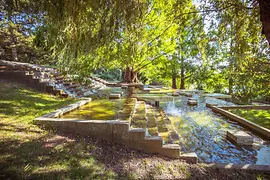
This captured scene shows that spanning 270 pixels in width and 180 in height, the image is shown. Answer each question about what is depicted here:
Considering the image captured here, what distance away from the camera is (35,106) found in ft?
14.8

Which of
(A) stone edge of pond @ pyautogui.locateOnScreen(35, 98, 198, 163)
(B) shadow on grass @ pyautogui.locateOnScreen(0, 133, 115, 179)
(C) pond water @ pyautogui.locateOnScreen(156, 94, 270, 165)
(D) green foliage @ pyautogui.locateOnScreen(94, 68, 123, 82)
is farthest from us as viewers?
(D) green foliage @ pyautogui.locateOnScreen(94, 68, 123, 82)

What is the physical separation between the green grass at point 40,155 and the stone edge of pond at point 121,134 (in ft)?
0.95

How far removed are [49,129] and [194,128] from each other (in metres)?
3.99

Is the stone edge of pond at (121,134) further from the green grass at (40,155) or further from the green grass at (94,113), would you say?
the green grass at (94,113)

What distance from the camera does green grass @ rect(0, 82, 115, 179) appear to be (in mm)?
2024

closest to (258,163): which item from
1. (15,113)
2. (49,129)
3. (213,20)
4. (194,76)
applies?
(213,20)

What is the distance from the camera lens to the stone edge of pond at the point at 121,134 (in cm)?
298

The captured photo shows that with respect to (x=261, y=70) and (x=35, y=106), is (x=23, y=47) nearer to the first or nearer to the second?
(x=35, y=106)

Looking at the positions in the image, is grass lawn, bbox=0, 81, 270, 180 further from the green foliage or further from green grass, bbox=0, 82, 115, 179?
the green foliage

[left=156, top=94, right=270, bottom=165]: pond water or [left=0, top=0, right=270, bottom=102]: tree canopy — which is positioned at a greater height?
[left=0, top=0, right=270, bottom=102]: tree canopy

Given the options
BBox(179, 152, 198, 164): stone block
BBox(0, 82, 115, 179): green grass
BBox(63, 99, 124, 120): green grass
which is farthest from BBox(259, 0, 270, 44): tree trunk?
BBox(63, 99, 124, 120): green grass

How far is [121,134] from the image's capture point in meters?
3.14

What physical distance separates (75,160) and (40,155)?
560 mm

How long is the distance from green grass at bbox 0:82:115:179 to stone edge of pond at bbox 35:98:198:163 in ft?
0.95
